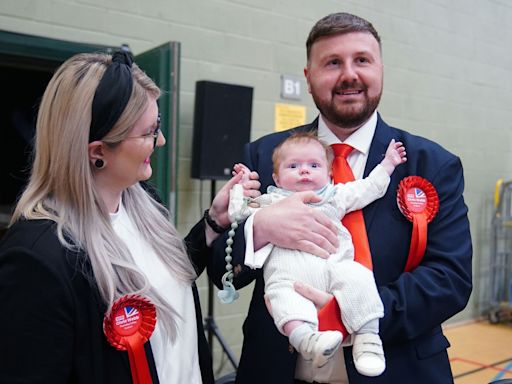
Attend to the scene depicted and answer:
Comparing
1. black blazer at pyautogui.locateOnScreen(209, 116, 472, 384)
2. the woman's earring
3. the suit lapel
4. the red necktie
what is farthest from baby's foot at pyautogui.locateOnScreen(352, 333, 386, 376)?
the woman's earring

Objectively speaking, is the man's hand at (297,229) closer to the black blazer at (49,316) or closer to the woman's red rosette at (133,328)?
the woman's red rosette at (133,328)

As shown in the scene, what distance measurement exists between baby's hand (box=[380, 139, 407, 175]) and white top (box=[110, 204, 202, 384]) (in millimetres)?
664

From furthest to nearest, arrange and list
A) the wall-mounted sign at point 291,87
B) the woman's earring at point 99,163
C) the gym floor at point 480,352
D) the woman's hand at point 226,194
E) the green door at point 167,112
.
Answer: the wall-mounted sign at point 291,87, the gym floor at point 480,352, the green door at point 167,112, the woman's hand at point 226,194, the woman's earring at point 99,163

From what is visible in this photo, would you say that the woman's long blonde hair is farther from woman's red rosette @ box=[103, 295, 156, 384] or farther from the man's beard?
the man's beard

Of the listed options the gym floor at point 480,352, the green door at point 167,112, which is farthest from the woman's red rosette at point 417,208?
the gym floor at point 480,352

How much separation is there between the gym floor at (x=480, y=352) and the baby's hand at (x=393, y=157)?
2926 millimetres

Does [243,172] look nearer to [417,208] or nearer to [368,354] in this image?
[417,208]

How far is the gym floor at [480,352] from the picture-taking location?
13.0ft

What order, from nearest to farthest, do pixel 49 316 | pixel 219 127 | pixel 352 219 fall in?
1. pixel 49 316
2. pixel 352 219
3. pixel 219 127

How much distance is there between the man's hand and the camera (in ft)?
4.53

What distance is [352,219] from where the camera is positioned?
1478mm

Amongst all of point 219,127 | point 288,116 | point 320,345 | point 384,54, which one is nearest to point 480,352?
point 288,116

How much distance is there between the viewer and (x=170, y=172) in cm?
302

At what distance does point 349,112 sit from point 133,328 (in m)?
0.86
